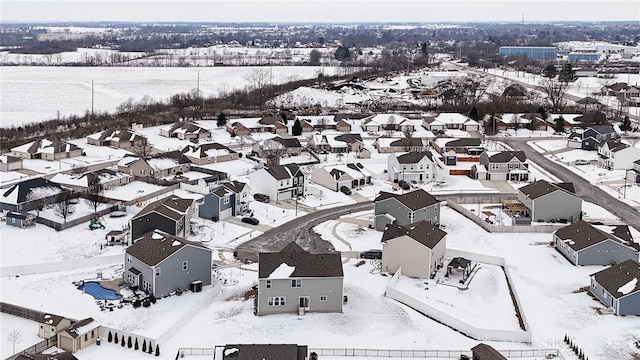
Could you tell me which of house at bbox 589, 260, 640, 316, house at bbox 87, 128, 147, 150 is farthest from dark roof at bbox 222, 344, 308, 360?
house at bbox 87, 128, 147, 150

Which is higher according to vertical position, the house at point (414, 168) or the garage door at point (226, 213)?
the house at point (414, 168)

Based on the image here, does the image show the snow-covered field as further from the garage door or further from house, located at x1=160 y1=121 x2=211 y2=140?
the garage door

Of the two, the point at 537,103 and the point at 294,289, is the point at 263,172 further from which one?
the point at 537,103

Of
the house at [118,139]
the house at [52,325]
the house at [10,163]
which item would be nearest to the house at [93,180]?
the house at [10,163]

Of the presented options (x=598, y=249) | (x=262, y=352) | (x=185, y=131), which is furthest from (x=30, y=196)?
(x=598, y=249)

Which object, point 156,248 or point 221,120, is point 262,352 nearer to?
point 156,248

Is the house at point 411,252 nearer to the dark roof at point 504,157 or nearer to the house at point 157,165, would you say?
the dark roof at point 504,157
